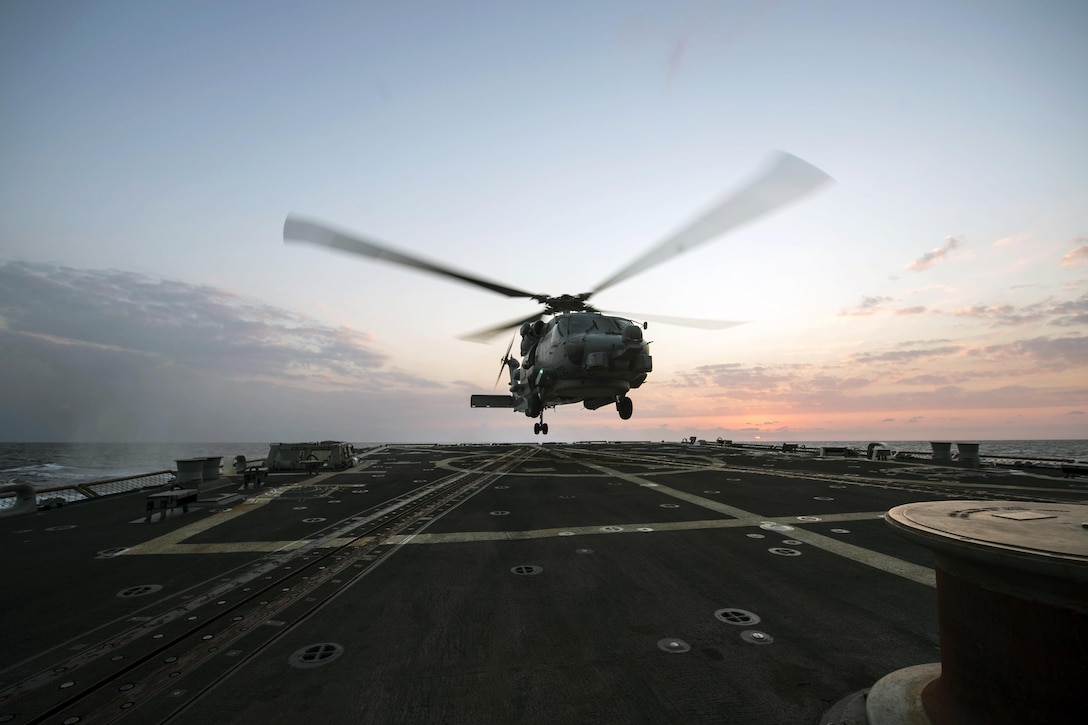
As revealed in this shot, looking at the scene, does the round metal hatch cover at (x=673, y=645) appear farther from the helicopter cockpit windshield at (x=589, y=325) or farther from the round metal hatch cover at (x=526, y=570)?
the helicopter cockpit windshield at (x=589, y=325)

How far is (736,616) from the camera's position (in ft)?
16.9

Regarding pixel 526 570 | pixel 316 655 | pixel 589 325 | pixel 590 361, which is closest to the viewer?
pixel 316 655

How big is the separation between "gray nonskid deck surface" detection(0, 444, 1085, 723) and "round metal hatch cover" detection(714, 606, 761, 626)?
6 centimetres

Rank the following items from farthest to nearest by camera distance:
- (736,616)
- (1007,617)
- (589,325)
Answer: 1. (589,325)
2. (736,616)
3. (1007,617)

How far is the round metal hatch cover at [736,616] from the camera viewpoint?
4.98 meters

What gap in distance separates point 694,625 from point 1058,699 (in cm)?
316

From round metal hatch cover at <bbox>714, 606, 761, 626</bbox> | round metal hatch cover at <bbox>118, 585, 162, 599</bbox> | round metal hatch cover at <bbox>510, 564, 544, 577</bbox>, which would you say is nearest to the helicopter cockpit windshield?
round metal hatch cover at <bbox>510, 564, 544, 577</bbox>

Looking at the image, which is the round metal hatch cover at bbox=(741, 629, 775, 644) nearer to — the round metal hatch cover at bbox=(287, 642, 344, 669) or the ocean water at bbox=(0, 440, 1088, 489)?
the round metal hatch cover at bbox=(287, 642, 344, 669)

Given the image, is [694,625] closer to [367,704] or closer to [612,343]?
[367,704]

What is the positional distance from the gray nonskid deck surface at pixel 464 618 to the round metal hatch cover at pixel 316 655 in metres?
0.02

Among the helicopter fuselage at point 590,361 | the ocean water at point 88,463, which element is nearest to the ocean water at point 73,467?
the ocean water at point 88,463

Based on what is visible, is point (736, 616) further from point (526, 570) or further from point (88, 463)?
point (88, 463)

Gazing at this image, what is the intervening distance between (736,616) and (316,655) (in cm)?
445

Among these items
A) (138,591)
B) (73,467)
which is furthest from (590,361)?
(73,467)
